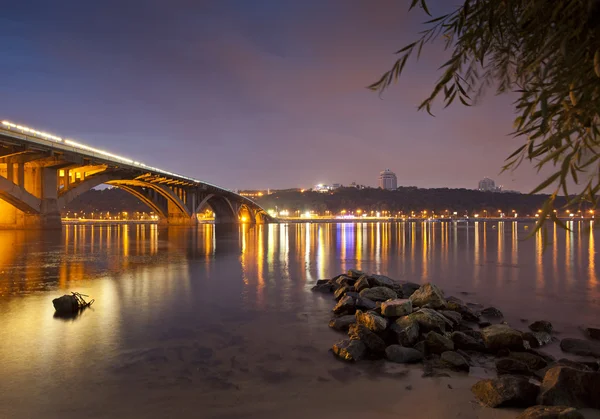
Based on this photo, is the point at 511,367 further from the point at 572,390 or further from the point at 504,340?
the point at 572,390

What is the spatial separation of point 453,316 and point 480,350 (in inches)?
82.9

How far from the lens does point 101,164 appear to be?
50.9m

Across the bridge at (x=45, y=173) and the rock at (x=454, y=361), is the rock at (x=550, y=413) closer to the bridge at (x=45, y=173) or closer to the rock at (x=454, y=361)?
the rock at (x=454, y=361)

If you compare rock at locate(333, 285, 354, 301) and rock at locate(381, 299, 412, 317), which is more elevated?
rock at locate(381, 299, 412, 317)

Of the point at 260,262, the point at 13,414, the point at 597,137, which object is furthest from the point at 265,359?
the point at 260,262

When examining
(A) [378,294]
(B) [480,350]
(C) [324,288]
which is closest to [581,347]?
(B) [480,350]

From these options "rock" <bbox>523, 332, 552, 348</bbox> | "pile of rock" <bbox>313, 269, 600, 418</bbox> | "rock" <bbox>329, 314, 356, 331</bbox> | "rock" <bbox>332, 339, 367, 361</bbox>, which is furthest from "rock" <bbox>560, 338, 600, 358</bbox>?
"rock" <bbox>329, 314, 356, 331</bbox>

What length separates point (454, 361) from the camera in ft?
25.1

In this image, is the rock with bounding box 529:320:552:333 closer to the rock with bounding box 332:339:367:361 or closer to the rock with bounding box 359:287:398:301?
the rock with bounding box 359:287:398:301

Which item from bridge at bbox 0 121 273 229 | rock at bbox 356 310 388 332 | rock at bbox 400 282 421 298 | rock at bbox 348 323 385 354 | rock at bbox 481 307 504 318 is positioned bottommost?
rock at bbox 481 307 504 318

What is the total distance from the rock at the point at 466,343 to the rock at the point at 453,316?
1.41 m

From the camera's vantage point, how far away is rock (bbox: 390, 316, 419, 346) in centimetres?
873

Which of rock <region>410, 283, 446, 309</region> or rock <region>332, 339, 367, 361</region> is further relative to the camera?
rock <region>410, 283, 446, 309</region>

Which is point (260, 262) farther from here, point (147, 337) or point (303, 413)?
point (303, 413)
